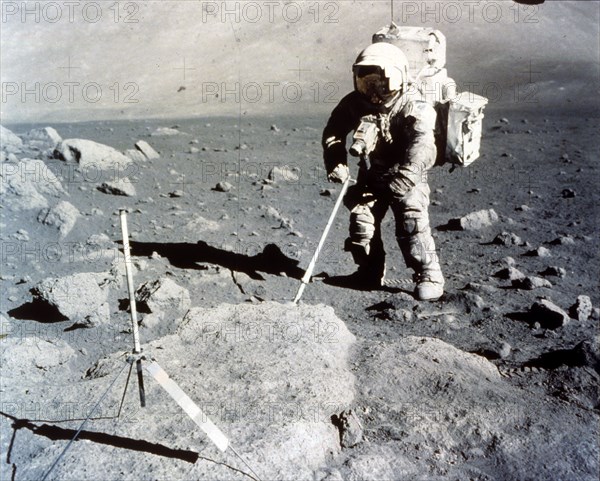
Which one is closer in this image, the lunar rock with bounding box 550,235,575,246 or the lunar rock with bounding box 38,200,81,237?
the lunar rock with bounding box 550,235,575,246

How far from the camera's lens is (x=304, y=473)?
2.33 m

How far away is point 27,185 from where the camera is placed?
5566 millimetres

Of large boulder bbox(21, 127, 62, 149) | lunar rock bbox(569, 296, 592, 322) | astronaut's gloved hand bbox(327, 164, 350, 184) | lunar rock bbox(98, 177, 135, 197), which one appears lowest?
lunar rock bbox(569, 296, 592, 322)

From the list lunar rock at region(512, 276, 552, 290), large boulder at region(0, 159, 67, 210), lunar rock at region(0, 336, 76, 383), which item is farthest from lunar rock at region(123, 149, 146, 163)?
lunar rock at region(512, 276, 552, 290)

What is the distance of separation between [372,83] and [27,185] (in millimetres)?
3592

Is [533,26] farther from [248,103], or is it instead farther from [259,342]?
[259,342]

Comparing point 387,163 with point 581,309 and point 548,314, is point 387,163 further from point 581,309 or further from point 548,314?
point 581,309

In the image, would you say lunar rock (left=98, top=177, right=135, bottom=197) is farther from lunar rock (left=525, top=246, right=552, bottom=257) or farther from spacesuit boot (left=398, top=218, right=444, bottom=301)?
lunar rock (left=525, top=246, right=552, bottom=257)

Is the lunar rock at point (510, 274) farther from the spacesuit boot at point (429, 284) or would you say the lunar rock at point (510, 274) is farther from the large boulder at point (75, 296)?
the large boulder at point (75, 296)

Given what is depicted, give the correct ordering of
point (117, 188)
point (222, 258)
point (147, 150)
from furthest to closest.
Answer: point (147, 150)
point (117, 188)
point (222, 258)

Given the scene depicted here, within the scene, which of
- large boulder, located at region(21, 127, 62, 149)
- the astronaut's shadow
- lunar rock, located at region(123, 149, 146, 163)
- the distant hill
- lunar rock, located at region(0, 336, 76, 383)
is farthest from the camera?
the distant hill

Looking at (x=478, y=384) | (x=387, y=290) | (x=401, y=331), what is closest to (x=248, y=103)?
(x=387, y=290)

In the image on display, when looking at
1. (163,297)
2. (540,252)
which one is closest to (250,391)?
(163,297)

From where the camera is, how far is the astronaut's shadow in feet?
15.2
